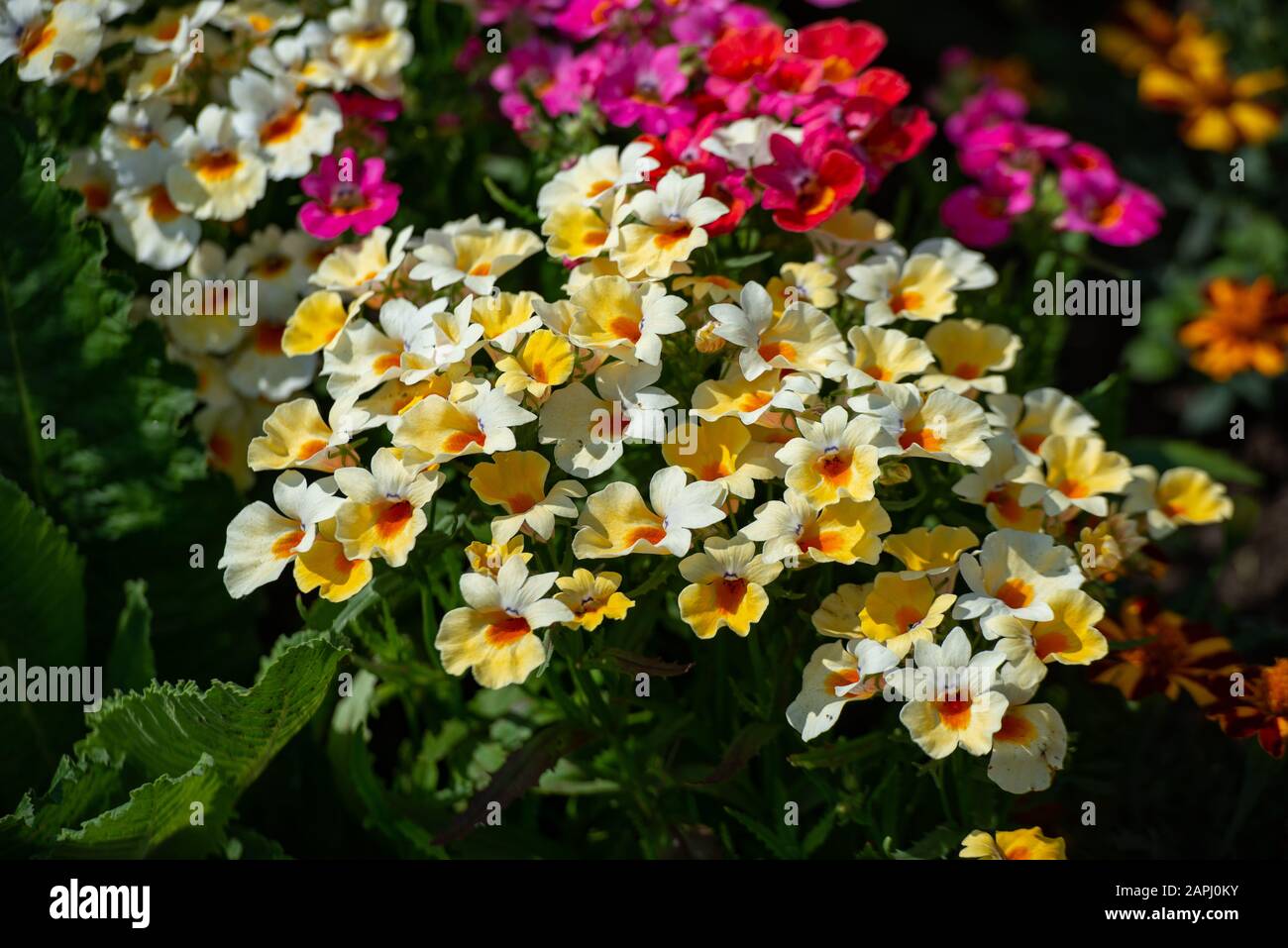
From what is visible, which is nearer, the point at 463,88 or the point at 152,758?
the point at 152,758

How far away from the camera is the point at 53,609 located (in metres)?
1.65

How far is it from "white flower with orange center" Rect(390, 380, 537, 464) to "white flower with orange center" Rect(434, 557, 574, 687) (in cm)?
12

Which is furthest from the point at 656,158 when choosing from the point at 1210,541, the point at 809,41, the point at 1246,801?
the point at 1210,541

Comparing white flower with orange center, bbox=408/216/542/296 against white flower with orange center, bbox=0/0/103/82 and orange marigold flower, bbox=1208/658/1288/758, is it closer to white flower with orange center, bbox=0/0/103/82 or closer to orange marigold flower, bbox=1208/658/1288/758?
white flower with orange center, bbox=0/0/103/82

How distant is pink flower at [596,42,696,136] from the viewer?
167cm

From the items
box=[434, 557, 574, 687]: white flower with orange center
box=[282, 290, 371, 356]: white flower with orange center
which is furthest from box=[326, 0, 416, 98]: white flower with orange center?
box=[434, 557, 574, 687]: white flower with orange center

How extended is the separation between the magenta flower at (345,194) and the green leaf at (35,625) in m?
0.50

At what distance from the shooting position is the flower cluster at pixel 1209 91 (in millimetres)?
2842

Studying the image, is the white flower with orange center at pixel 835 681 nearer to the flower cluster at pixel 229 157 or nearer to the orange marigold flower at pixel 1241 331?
the flower cluster at pixel 229 157

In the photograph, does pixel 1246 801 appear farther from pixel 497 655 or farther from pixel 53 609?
pixel 53 609

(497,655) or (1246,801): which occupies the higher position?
(497,655)

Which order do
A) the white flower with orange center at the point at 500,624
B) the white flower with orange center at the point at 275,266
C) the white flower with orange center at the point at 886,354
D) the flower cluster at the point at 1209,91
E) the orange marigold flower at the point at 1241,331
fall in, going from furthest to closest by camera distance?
1. the flower cluster at the point at 1209,91
2. the orange marigold flower at the point at 1241,331
3. the white flower with orange center at the point at 275,266
4. the white flower with orange center at the point at 886,354
5. the white flower with orange center at the point at 500,624

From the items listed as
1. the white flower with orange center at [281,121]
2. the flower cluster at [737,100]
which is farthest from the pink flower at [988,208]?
the white flower with orange center at [281,121]
